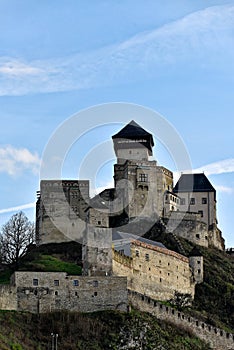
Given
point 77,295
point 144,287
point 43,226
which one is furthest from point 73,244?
point 77,295

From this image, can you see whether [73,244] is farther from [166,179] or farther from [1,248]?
[166,179]

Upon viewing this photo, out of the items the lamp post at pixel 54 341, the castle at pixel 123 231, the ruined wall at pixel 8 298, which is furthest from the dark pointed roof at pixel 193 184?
the lamp post at pixel 54 341

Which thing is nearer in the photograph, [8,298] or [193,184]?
[8,298]

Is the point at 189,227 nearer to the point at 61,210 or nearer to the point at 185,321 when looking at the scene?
the point at 61,210

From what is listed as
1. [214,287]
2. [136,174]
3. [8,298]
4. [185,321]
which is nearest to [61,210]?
[136,174]

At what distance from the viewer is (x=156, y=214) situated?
399 feet

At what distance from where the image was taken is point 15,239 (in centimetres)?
11388

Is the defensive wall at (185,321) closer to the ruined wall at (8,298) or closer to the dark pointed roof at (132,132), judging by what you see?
the ruined wall at (8,298)

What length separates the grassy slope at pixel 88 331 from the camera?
85375 mm

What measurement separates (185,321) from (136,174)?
3080cm

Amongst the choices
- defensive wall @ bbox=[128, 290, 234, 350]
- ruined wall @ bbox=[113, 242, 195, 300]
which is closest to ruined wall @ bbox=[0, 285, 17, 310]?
defensive wall @ bbox=[128, 290, 234, 350]

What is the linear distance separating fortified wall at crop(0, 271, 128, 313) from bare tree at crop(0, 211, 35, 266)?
1826 centimetres

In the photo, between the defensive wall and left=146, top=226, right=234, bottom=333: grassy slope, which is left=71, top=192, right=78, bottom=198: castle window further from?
the defensive wall

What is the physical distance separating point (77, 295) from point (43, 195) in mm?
29277
